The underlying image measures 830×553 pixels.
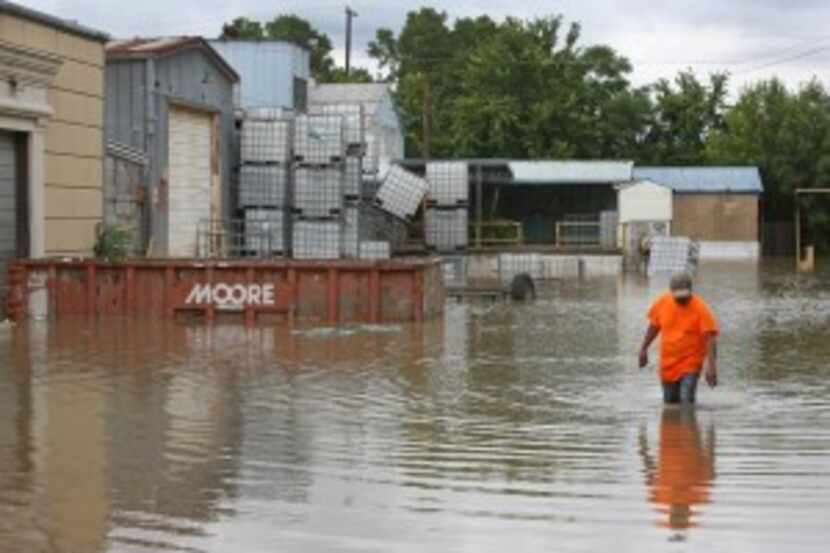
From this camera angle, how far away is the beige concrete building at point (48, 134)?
2258 centimetres

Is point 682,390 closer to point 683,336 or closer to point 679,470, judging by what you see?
point 683,336

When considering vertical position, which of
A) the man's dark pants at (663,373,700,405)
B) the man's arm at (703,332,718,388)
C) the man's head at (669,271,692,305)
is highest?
the man's head at (669,271,692,305)

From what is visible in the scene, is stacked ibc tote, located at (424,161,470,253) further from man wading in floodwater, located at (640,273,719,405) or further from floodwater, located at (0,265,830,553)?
man wading in floodwater, located at (640,273,719,405)

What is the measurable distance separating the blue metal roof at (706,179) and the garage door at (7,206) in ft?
136

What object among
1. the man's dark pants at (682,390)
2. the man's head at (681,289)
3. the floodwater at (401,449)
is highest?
the man's head at (681,289)

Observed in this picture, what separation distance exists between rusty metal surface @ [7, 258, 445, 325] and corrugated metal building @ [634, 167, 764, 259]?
40.8 meters

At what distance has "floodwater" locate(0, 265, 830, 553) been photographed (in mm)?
7121

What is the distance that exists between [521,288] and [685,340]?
18783mm

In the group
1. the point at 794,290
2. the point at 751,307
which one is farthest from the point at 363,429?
the point at 794,290

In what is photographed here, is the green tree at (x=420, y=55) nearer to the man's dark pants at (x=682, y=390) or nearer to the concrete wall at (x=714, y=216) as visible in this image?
the concrete wall at (x=714, y=216)

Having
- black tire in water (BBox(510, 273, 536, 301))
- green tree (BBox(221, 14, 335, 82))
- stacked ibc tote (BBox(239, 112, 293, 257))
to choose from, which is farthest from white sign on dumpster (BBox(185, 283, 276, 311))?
green tree (BBox(221, 14, 335, 82))

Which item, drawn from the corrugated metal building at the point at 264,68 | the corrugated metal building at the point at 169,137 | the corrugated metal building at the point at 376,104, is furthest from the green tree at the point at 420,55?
the corrugated metal building at the point at 169,137

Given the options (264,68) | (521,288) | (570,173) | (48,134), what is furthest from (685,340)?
(570,173)

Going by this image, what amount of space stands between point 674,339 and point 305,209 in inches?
1089
